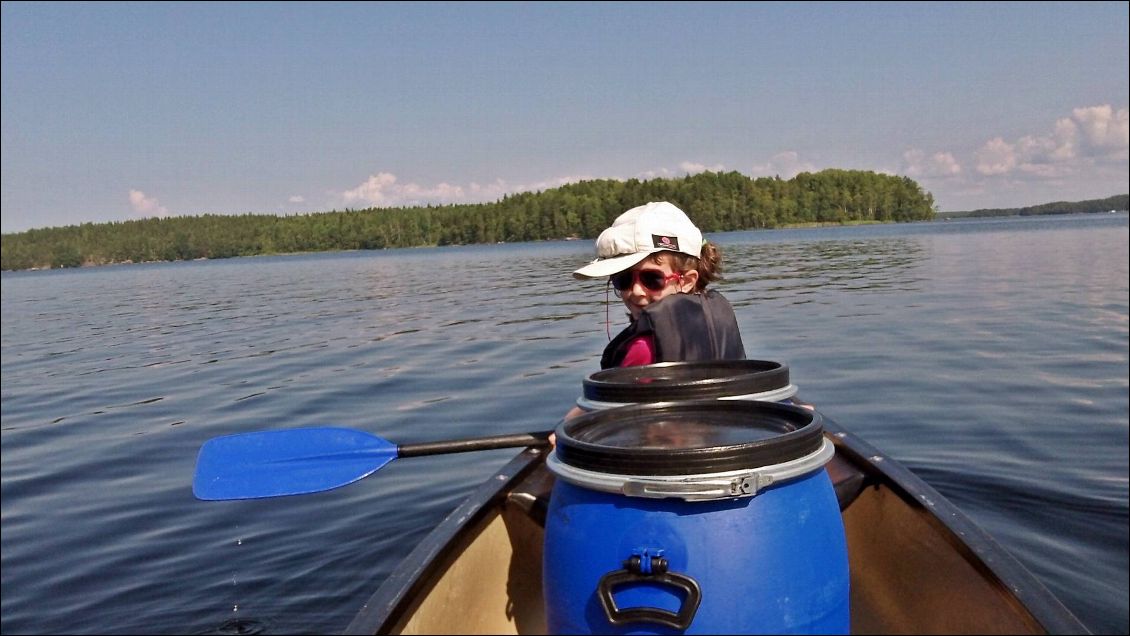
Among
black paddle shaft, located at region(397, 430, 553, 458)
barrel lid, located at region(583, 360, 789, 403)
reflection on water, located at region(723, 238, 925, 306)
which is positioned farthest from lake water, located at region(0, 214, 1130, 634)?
barrel lid, located at region(583, 360, 789, 403)

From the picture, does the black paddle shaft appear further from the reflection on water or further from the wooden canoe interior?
the reflection on water

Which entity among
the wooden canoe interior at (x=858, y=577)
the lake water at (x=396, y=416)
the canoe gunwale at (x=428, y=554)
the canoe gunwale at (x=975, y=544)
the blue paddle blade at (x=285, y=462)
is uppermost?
the blue paddle blade at (x=285, y=462)

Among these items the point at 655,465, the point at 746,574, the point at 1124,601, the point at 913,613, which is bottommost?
the point at 1124,601

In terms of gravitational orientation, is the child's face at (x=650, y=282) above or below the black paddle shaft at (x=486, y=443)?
above

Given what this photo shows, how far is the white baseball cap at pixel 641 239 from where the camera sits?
3.46 metres

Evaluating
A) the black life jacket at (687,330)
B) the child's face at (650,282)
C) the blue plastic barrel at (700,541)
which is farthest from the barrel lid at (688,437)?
the child's face at (650,282)

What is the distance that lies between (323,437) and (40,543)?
451 centimetres

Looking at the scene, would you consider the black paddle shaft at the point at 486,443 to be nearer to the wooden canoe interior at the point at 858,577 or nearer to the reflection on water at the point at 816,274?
the wooden canoe interior at the point at 858,577

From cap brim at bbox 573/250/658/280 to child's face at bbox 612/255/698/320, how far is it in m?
0.09

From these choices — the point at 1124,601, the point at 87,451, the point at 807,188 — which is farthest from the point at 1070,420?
the point at 807,188

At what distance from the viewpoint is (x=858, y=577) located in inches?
152

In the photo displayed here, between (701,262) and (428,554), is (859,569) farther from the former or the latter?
(428,554)

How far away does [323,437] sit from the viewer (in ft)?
12.4

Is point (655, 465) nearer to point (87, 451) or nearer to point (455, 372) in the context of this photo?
point (87, 451)
